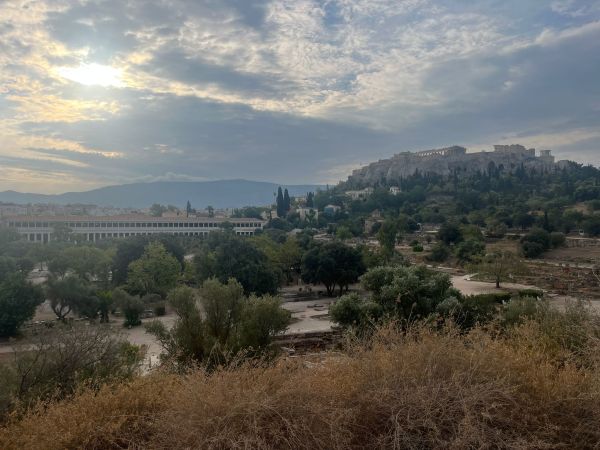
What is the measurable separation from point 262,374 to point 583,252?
5315 centimetres

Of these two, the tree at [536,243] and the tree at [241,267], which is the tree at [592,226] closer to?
the tree at [536,243]

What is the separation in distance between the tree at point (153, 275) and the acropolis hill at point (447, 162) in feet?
412

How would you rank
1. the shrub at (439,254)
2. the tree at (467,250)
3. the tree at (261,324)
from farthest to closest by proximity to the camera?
the shrub at (439,254)
the tree at (467,250)
the tree at (261,324)

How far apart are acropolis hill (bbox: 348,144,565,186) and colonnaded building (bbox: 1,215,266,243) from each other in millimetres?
79691

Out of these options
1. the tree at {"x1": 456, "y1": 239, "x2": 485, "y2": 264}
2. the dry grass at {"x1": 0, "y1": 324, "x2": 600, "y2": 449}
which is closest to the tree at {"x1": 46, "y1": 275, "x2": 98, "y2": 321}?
the dry grass at {"x1": 0, "y1": 324, "x2": 600, "y2": 449}

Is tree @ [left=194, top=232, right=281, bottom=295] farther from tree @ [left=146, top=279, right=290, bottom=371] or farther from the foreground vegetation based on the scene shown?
the foreground vegetation

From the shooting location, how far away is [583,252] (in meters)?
49.4

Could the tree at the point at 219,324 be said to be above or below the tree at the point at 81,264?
above

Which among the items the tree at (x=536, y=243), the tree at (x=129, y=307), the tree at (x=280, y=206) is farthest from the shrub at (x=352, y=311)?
the tree at (x=280, y=206)

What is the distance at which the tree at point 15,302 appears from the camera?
22938mm

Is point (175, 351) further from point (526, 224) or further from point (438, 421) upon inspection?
point (526, 224)

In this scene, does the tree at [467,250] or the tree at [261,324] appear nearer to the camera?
the tree at [261,324]

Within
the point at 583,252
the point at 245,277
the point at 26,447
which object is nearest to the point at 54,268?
the point at 245,277

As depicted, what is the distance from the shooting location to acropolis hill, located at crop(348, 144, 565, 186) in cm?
15962
